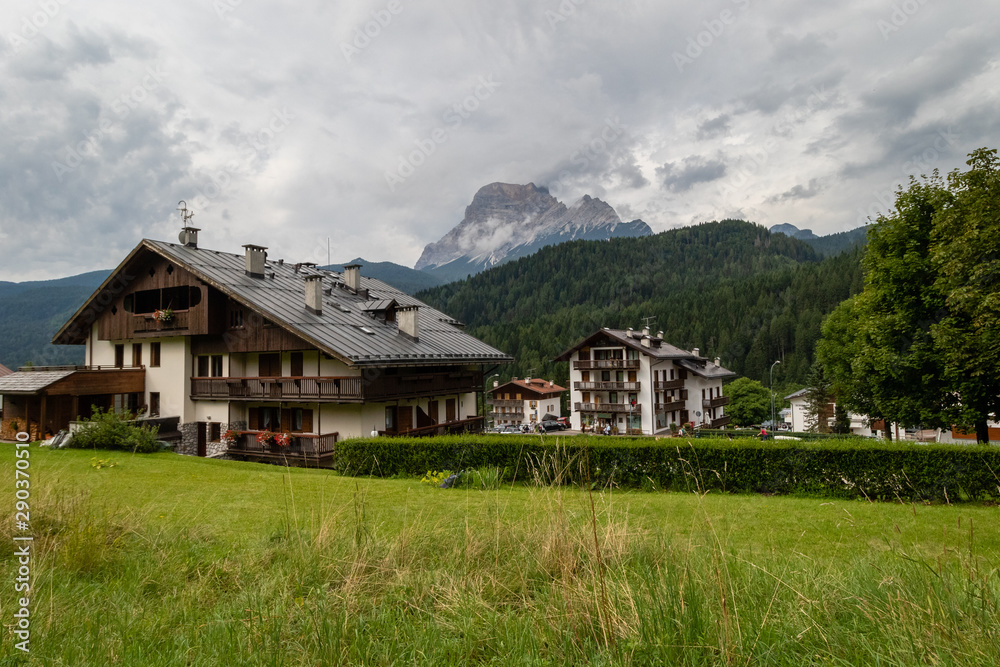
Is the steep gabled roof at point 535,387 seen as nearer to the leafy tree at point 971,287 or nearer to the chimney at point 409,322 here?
the chimney at point 409,322

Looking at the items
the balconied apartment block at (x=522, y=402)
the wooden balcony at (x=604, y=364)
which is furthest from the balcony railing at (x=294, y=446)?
the balconied apartment block at (x=522, y=402)

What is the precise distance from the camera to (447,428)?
28484 millimetres

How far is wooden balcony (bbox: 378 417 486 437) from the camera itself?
25.3m

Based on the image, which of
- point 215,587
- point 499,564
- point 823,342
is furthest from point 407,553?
point 823,342

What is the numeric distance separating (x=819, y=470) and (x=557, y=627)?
13.5 metres

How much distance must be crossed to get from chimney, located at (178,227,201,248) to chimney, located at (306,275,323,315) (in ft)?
25.7

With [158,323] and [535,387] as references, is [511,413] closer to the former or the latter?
[535,387]

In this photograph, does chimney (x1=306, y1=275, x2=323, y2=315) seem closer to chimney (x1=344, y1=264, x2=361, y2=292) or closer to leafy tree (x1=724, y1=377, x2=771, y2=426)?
chimney (x1=344, y1=264, x2=361, y2=292)

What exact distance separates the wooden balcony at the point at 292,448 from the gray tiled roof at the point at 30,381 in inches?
304

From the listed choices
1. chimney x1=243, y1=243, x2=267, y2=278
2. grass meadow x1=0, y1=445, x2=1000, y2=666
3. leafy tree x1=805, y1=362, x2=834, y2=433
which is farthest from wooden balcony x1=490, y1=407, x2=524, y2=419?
grass meadow x1=0, y1=445, x2=1000, y2=666

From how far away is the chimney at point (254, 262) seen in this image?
27.9 meters

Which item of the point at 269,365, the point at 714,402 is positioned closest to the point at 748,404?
the point at 714,402

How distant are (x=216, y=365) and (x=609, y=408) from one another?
139ft

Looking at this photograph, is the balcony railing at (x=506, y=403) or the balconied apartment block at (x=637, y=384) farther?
the balcony railing at (x=506, y=403)
